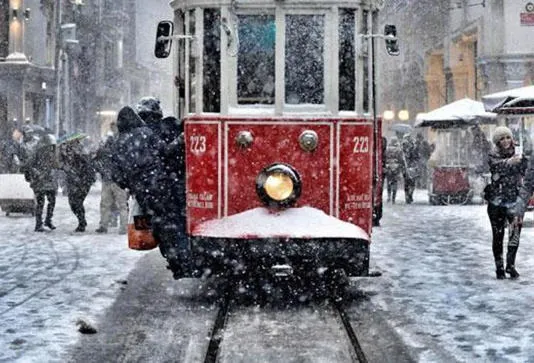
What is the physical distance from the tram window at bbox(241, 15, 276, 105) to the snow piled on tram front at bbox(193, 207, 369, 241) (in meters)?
1.13

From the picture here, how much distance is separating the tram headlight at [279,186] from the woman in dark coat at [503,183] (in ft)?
9.08

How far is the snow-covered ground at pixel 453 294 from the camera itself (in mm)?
7914

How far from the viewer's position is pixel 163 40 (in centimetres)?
1023

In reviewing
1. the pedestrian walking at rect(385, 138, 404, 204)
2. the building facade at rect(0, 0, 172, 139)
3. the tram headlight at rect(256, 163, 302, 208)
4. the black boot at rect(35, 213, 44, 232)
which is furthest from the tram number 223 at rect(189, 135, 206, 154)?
the building facade at rect(0, 0, 172, 139)

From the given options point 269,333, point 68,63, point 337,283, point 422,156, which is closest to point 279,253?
point 269,333

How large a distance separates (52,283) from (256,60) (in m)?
3.68

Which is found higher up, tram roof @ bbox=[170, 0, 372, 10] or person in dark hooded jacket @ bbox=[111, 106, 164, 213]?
tram roof @ bbox=[170, 0, 372, 10]

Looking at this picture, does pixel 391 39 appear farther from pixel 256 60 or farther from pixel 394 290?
pixel 394 290

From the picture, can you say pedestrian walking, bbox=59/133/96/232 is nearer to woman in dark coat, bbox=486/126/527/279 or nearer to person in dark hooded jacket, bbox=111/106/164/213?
person in dark hooded jacket, bbox=111/106/164/213

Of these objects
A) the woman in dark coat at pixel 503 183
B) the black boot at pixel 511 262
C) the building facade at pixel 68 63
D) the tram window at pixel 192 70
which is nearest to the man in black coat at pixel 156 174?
the tram window at pixel 192 70

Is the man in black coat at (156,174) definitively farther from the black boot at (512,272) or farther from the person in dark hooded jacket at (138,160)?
the black boot at (512,272)

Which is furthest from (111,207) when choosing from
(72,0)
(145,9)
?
(145,9)

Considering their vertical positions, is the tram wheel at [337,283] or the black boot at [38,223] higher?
the black boot at [38,223]

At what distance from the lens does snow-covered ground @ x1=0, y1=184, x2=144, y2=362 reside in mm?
8164
